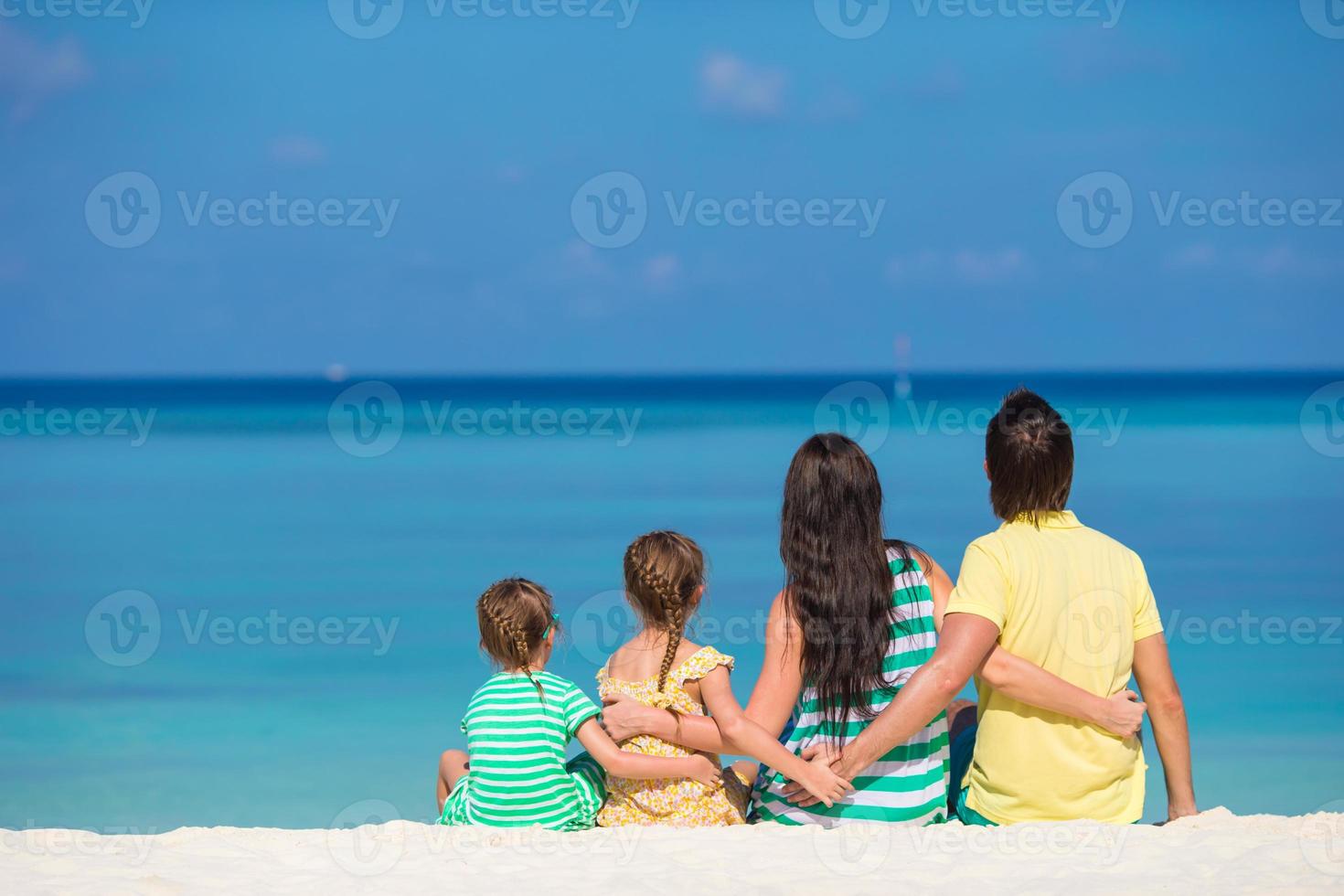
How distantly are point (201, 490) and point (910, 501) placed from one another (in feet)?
25.8

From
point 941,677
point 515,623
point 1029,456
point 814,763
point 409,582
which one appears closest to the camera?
point 941,677

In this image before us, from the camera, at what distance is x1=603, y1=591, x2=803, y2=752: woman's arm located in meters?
3.44

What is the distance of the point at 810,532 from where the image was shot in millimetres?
3465

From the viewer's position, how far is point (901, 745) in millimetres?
3488

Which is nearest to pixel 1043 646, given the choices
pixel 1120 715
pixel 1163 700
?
pixel 1120 715

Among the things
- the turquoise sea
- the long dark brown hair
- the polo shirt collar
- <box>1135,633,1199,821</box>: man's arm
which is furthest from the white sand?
the turquoise sea

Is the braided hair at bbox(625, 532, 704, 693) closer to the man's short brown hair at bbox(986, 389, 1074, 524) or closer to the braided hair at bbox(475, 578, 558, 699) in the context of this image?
the braided hair at bbox(475, 578, 558, 699)

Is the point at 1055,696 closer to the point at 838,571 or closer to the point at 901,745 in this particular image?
the point at 901,745

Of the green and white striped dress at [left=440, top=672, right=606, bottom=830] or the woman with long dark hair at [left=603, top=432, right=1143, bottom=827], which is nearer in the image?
the woman with long dark hair at [left=603, top=432, right=1143, bottom=827]

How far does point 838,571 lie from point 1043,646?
529 mm

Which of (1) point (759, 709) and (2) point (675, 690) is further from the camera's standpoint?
(2) point (675, 690)

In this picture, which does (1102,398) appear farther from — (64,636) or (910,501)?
(64,636)

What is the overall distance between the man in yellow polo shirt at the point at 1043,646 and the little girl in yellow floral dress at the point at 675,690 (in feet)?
0.68

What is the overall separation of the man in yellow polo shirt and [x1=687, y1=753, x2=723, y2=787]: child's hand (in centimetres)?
38
